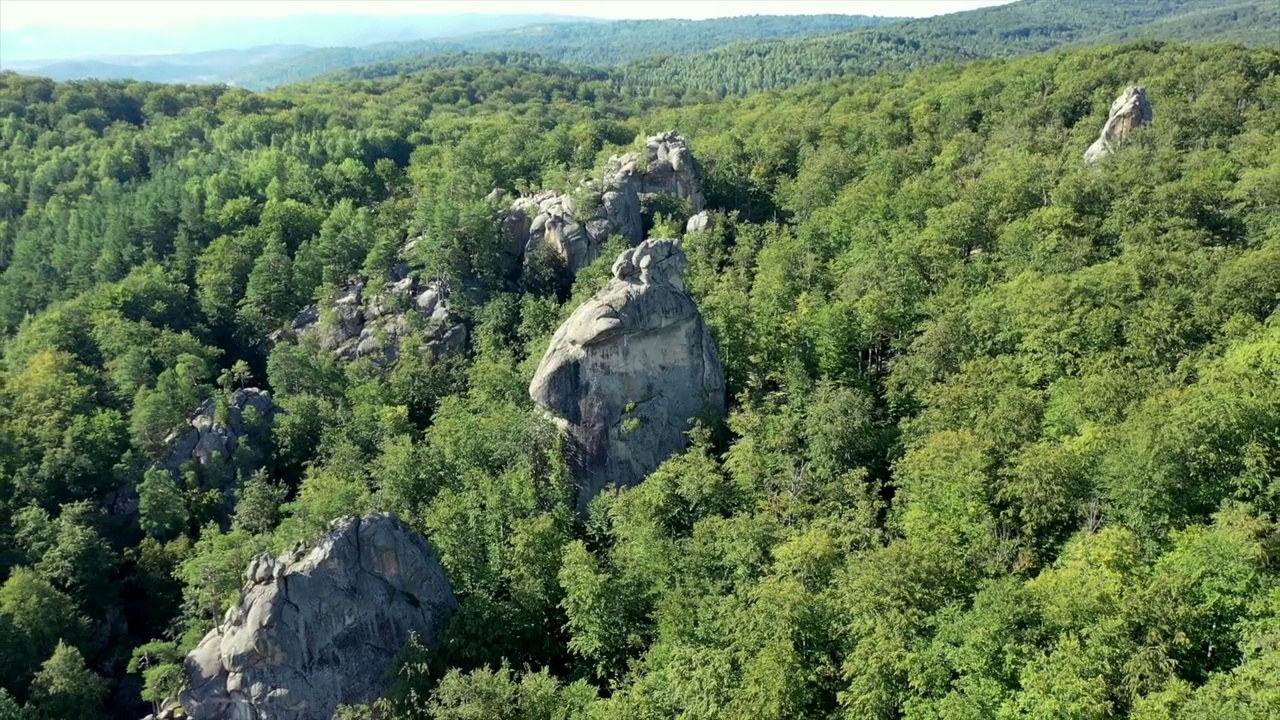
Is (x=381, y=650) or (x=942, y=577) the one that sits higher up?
(x=942, y=577)

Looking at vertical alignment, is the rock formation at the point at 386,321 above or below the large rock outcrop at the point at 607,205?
below

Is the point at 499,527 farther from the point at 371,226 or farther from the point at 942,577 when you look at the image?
the point at 371,226

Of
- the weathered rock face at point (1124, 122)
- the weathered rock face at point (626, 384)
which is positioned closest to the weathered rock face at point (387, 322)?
the weathered rock face at point (626, 384)

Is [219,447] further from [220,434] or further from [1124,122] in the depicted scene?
[1124,122]

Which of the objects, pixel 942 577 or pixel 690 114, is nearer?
pixel 942 577

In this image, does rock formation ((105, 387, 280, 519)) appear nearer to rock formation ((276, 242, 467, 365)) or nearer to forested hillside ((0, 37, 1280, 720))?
forested hillside ((0, 37, 1280, 720))

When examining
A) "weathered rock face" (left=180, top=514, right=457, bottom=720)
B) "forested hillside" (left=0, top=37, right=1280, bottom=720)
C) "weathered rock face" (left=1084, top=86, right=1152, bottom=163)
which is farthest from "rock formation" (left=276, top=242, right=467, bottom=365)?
"weathered rock face" (left=1084, top=86, right=1152, bottom=163)

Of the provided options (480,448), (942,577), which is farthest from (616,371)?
(942,577)

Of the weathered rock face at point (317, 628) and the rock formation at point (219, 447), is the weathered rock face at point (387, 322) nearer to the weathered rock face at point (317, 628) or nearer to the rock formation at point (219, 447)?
the rock formation at point (219, 447)
